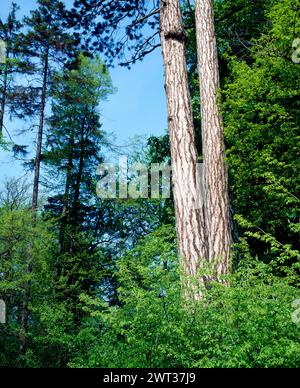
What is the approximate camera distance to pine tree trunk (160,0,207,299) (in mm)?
6258

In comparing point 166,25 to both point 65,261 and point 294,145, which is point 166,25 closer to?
point 294,145

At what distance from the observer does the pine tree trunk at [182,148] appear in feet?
20.5

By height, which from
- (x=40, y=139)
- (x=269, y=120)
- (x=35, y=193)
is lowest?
(x=35, y=193)

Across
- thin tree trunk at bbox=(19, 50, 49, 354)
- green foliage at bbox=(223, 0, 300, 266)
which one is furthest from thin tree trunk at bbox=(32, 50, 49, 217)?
green foliage at bbox=(223, 0, 300, 266)

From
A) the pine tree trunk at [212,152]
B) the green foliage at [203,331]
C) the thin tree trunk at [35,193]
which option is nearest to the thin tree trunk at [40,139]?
the thin tree trunk at [35,193]

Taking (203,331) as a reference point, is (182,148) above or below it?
above

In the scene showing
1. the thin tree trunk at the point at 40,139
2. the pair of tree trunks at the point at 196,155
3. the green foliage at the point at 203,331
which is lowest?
the green foliage at the point at 203,331

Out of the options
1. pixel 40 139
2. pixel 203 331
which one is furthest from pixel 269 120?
pixel 40 139

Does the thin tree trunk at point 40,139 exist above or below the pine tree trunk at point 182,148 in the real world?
above

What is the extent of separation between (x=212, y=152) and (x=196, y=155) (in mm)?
475

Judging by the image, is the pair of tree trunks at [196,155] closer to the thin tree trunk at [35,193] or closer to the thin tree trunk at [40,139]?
the thin tree trunk at [35,193]

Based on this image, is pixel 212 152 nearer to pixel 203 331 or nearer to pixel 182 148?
pixel 182 148

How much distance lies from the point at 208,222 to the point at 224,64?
8261mm

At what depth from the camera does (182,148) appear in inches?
273
